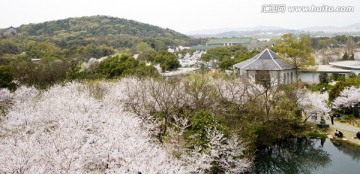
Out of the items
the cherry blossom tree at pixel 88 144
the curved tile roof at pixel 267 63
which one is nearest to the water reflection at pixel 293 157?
the cherry blossom tree at pixel 88 144

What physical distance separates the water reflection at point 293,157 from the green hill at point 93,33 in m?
52.2

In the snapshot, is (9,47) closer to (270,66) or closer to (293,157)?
(270,66)

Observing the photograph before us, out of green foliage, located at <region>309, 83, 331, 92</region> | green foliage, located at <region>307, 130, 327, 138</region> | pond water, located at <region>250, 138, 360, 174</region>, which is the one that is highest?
green foliage, located at <region>309, 83, 331, 92</region>

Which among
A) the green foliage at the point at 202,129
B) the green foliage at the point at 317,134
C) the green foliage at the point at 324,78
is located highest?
the green foliage at the point at 202,129

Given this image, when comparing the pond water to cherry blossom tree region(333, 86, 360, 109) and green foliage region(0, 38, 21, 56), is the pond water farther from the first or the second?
green foliage region(0, 38, 21, 56)

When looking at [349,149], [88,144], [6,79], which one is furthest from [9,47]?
[349,149]

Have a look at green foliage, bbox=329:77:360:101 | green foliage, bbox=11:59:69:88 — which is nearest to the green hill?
green foliage, bbox=11:59:69:88

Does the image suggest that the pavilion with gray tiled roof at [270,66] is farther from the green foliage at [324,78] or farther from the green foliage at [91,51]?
the green foliage at [91,51]

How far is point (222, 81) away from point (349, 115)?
9.04 metres

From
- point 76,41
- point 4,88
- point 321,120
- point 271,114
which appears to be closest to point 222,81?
point 271,114

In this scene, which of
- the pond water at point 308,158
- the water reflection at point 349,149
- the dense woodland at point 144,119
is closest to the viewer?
the dense woodland at point 144,119

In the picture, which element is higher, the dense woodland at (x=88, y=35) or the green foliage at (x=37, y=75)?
the dense woodland at (x=88, y=35)

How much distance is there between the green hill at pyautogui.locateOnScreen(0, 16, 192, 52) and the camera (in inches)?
2779

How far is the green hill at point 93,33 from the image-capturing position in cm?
7058
